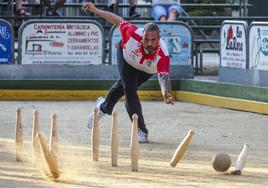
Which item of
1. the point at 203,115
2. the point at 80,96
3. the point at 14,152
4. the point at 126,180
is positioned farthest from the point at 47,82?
the point at 126,180

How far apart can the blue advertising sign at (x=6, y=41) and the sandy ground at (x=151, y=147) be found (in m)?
1.12

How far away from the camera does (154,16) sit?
19953 millimetres

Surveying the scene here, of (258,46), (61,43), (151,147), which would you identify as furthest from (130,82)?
(61,43)

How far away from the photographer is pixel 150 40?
1075 cm

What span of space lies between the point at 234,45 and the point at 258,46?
0.85 meters

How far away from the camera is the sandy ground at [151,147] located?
879 cm

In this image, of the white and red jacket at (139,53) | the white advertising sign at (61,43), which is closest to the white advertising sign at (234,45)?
the white advertising sign at (61,43)

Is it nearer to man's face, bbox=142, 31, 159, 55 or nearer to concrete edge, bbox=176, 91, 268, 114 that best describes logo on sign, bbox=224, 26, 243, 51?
concrete edge, bbox=176, 91, 268, 114

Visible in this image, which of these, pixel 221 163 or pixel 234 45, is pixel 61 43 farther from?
pixel 221 163

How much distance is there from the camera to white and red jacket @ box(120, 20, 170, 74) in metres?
11.0

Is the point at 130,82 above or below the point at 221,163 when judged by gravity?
above

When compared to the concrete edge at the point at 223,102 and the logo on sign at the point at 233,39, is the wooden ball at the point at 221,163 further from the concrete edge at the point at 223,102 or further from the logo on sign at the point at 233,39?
the logo on sign at the point at 233,39

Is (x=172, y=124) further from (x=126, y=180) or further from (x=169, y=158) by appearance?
(x=126, y=180)

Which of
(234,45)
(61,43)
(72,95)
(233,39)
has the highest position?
(233,39)
